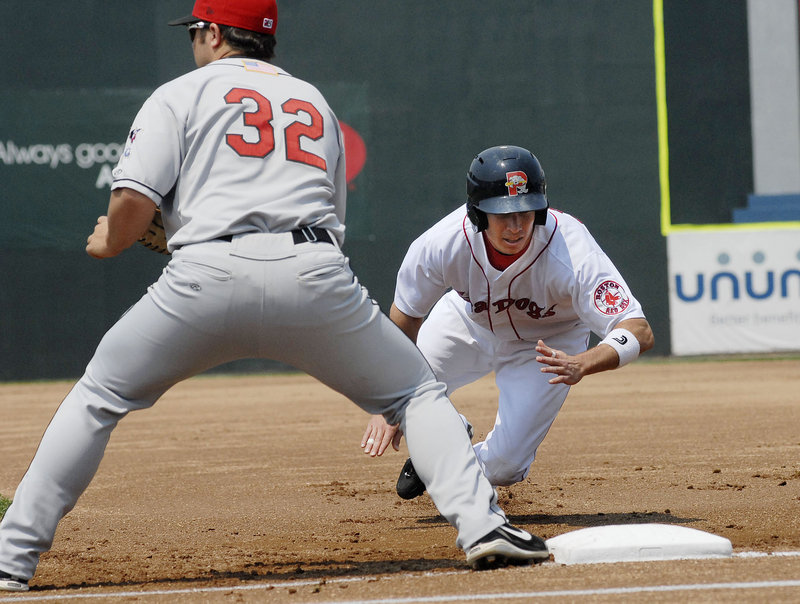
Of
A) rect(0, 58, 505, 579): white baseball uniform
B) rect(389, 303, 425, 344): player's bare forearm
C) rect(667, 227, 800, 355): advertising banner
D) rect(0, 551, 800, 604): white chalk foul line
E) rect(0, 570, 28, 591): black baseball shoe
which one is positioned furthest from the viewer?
rect(667, 227, 800, 355): advertising banner

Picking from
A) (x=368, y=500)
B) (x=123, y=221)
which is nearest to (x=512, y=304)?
(x=368, y=500)

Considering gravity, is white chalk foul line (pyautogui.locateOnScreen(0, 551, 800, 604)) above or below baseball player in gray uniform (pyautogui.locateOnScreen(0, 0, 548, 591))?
below

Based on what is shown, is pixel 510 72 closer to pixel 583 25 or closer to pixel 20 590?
pixel 583 25

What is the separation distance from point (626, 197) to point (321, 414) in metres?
6.84

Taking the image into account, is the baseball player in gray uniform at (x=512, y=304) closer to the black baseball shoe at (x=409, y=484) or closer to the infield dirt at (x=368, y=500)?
the black baseball shoe at (x=409, y=484)

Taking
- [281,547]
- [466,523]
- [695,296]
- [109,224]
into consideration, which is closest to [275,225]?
[109,224]

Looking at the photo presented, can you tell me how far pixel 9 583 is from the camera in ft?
10.8

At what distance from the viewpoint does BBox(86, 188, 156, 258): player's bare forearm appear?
3.19 m

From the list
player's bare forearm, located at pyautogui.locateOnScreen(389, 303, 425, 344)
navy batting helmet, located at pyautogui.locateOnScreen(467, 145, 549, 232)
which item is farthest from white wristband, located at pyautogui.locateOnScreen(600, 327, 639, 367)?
player's bare forearm, located at pyautogui.locateOnScreen(389, 303, 425, 344)

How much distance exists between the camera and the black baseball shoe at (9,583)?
10.7 ft

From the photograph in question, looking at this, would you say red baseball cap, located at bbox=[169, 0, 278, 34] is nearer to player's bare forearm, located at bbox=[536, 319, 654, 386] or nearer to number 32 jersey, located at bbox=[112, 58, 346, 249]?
number 32 jersey, located at bbox=[112, 58, 346, 249]

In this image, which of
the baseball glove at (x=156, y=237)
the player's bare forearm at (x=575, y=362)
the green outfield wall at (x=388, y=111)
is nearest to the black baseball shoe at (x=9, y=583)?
the baseball glove at (x=156, y=237)

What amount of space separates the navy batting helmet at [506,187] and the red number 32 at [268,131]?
1019 millimetres

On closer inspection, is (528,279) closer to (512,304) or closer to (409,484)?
(512,304)
